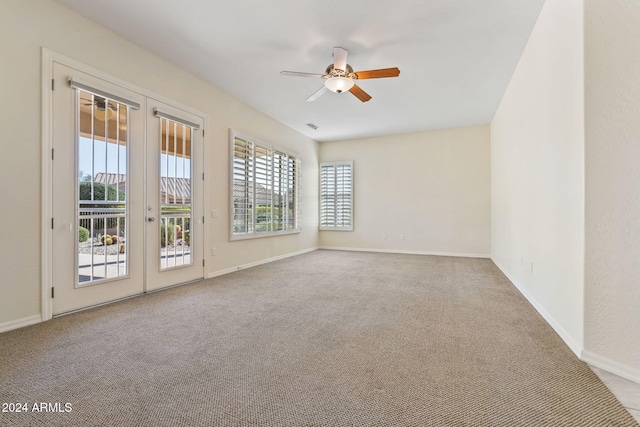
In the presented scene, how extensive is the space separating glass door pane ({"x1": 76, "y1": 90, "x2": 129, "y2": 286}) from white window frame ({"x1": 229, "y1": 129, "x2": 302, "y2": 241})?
5.56ft

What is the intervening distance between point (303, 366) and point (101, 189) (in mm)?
2718

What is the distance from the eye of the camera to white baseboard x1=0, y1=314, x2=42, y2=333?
231 centimetres

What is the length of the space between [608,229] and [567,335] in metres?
0.88

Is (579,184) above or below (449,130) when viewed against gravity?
below

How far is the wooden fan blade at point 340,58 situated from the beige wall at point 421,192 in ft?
13.2

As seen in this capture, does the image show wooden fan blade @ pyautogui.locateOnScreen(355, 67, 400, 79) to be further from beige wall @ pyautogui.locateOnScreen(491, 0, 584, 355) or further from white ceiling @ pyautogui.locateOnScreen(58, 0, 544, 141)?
beige wall @ pyautogui.locateOnScreen(491, 0, 584, 355)

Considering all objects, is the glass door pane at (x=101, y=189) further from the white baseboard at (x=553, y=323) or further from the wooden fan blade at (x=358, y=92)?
the white baseboard at (x=553, y=323)

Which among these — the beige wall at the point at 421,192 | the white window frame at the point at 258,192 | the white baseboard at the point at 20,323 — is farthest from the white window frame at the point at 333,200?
the white baseboard at the point at 20,323

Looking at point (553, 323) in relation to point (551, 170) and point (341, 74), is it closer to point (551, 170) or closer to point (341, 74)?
point (551, 170)

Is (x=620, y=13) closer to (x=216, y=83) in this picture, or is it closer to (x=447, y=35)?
(x=447, y=35)

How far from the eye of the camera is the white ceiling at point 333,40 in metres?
2.66

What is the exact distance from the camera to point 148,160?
3441 millimetres

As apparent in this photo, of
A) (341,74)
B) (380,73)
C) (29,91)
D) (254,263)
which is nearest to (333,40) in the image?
(341,74)

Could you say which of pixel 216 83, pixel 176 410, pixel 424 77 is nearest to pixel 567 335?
pixel 176 410
